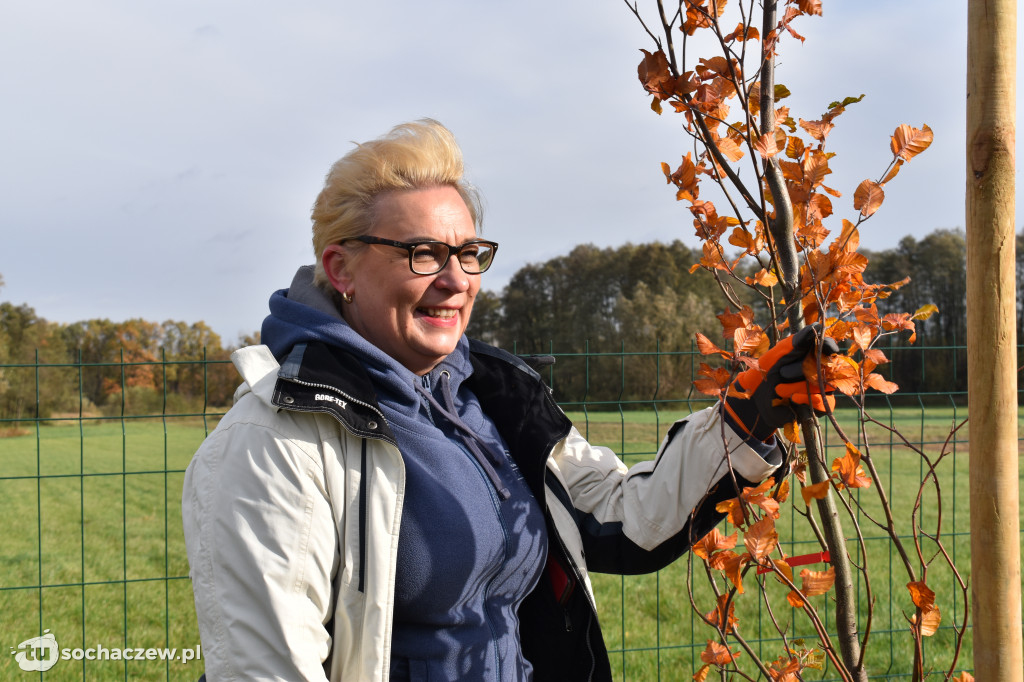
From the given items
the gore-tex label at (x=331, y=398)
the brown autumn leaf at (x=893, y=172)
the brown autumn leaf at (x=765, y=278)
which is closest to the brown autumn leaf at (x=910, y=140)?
the brown autumn leaf at (x=893, y=172)

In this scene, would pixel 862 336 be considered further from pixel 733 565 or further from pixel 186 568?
pixel 186 568

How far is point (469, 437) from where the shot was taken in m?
1.83

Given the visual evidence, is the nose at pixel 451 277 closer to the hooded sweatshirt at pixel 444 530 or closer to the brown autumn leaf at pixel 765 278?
the hooded sweatshirt at pixel 444 530

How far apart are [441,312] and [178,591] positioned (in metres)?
5.62

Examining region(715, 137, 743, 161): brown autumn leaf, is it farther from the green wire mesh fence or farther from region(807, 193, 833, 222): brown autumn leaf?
the green wire mesh fence

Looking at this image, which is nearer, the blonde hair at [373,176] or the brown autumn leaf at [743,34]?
the brown autumn leaf at [743,34]

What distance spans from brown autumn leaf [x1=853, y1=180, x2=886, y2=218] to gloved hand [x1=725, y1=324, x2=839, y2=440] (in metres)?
Result: 0.25

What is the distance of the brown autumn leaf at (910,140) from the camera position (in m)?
1.35

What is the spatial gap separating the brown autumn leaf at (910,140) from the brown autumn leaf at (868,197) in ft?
0.25

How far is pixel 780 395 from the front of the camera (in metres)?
1.44

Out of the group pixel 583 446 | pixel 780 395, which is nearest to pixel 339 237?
pixel 583 446

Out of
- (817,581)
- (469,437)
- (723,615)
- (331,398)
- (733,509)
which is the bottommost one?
(723,615)

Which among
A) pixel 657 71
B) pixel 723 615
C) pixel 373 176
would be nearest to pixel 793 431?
pixel 723 615

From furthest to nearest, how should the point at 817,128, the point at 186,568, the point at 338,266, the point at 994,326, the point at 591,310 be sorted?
the point at 591,310 → the point at 186,568 → the point at 338,266 → the point at 817,128 → the point at 994,326
